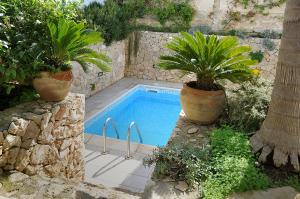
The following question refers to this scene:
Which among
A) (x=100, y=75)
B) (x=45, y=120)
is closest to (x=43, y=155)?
(x=45, y=120)

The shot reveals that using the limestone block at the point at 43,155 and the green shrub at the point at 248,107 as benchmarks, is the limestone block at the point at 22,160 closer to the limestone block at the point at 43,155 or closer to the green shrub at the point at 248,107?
the limestone block at the point at 43,155

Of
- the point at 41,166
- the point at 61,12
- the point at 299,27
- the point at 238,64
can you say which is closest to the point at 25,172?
the point at 41,166

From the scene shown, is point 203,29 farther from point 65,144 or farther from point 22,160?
point 22,160

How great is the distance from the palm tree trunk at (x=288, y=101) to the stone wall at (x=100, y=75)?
641cm

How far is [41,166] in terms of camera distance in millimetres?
4266

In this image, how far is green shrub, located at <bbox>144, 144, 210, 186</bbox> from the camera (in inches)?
120

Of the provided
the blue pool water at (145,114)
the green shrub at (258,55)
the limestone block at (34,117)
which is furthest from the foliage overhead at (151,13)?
the limestone block at (34,117)

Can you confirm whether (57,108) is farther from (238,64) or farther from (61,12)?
(238,64)

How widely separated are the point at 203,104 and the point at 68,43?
2.18m

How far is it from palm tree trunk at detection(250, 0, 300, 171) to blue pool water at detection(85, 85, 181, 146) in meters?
4.77

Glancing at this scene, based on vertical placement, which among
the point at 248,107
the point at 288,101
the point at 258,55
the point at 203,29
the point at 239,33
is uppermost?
the point at 203,29

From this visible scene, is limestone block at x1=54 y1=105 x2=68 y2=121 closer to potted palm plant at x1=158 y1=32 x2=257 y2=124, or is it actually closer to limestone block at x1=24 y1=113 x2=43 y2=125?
limestone block at x1=24 y1=113 x2=43 y2=125

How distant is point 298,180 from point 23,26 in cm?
416

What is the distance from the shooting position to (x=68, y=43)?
442 cm
